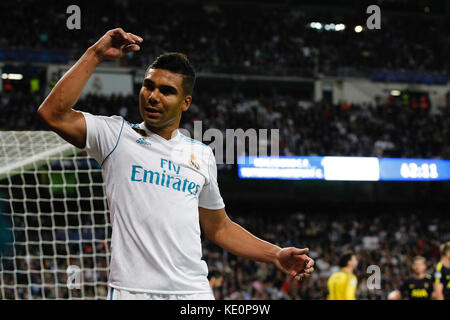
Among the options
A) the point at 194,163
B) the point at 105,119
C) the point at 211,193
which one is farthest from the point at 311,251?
the point at 105,119

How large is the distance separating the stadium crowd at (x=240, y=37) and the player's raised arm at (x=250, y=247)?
17.3 meters

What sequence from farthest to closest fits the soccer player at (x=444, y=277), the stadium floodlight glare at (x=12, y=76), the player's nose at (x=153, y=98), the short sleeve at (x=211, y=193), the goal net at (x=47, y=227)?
1. the stadium floodlight glare at (x=12, y=76)
2. the soccer player at (x=444, y=277)
3. the goal net at (x=47, y=227)
4. the short sleeve at (x=211, y=193)
5. the player's nose at (x=153, y=98)

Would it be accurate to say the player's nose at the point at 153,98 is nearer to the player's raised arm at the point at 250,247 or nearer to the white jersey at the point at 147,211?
the white jersey at the point at 147,211

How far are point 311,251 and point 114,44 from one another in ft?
47.0

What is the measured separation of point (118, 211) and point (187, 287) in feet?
1.39

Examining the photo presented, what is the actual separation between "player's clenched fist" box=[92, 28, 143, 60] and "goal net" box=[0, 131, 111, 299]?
3460mm

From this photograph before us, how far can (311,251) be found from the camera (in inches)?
632

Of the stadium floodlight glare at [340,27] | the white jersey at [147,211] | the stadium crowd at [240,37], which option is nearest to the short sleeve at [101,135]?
the white jersey at [147,211]

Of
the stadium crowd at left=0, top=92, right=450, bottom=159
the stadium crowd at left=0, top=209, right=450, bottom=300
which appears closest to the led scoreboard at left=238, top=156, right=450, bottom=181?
the stadium crowd at left=0, top=92, right=450, bottom=159

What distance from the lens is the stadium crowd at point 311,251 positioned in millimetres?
11453

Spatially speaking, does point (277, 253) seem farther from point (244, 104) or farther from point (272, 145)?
point (244, 104)

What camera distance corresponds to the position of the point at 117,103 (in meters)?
17.1

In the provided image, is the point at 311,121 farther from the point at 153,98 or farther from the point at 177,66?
the point at 153,98
